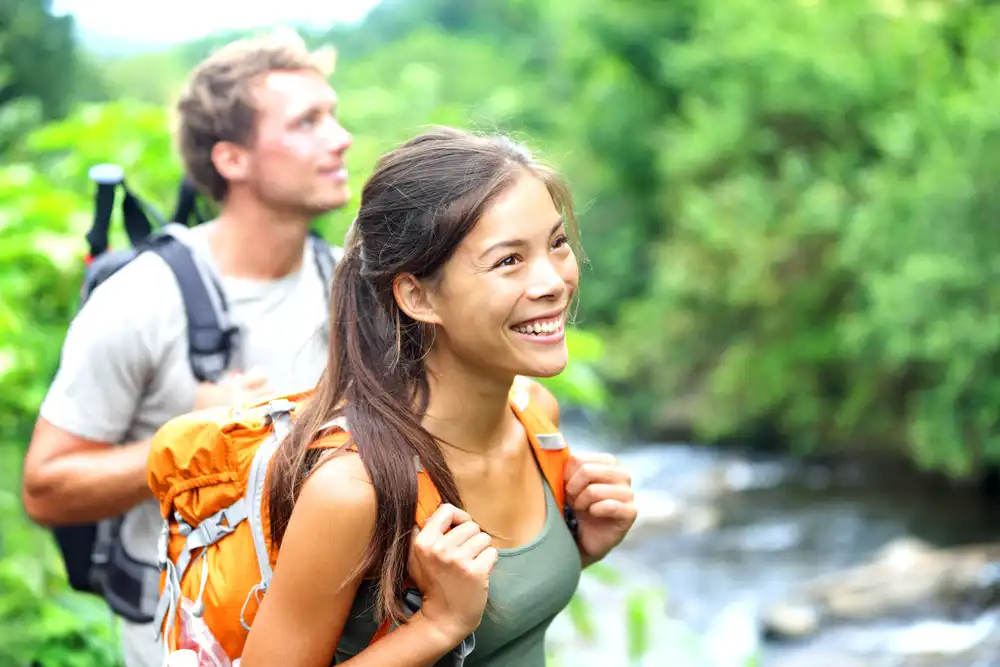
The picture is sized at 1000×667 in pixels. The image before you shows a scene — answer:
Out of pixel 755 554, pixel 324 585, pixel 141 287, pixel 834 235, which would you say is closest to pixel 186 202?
pixel 141 287

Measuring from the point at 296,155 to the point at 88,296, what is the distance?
1.98ft

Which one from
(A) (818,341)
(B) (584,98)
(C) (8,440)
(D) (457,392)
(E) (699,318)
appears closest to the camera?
(D) (457,392)

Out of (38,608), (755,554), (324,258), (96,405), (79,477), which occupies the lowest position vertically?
(755,554)

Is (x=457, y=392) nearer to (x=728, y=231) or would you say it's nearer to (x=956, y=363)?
(x=956, y=363)

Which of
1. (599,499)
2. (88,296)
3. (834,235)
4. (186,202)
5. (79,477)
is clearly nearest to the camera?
(599,499)

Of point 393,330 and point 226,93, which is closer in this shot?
point 393,330

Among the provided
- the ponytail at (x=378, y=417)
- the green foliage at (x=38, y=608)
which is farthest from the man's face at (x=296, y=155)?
the green foliage at (x=38, y=608)

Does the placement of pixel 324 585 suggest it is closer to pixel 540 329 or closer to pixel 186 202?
pixel 540 329

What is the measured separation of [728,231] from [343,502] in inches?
632

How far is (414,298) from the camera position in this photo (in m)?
1.83

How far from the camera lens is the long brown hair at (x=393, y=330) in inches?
65.9

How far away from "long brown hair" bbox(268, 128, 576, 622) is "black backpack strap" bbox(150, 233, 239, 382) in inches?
29.1

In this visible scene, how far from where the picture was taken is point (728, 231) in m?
17.2

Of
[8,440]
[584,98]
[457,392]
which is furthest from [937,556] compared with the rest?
[584,98]
